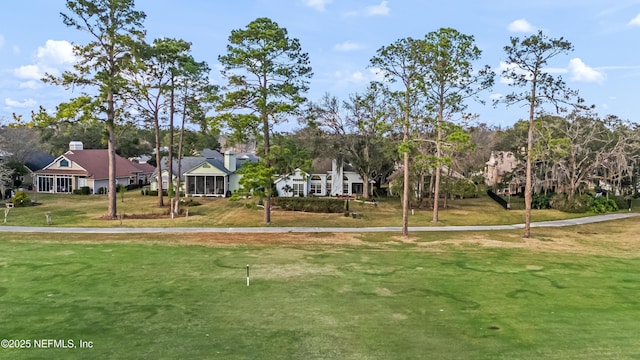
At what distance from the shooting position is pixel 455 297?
1435 centimetres

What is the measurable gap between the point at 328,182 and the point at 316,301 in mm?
40746

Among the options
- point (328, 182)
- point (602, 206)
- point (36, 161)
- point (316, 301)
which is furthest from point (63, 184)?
point (602, 206)

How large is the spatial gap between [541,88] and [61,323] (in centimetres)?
2761

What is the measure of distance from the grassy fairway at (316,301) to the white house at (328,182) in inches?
1168

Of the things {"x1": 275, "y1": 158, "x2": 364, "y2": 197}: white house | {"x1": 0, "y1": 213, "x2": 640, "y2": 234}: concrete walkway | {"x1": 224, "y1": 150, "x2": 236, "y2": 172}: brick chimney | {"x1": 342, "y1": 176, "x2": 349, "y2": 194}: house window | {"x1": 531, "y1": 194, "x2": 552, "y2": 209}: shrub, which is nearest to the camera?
{"x1": 0, "y1": 213, "x2": 640, "y2": 234}: concrete walkway

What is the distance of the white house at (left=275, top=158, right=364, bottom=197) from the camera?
53.0m

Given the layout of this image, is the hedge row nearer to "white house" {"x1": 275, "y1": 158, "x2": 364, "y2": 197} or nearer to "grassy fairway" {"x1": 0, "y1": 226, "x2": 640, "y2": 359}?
"white house" {"x1": 275, "y1": 158, "x2": 364, "y2": 197}

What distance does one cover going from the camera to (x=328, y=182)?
54.2 metres

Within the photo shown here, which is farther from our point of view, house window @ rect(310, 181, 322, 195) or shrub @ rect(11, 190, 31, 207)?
house window @ rect(310, 181, 322, 195)

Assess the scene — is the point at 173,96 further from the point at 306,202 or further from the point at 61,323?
the point at 61,323

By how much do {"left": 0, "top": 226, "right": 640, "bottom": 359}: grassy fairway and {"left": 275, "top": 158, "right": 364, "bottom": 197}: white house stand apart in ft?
97.3

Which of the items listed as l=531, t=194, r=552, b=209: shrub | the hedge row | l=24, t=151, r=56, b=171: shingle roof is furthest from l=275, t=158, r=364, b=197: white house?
l=24, t=151, r=56, b=171: shingle roof

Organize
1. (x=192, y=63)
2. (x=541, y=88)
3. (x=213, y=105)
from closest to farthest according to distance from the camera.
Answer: (x=541, y=88) → (x=213, y=105) → (x=192, y=63)

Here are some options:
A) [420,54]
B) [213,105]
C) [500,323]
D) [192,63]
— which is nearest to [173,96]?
[192,63]
